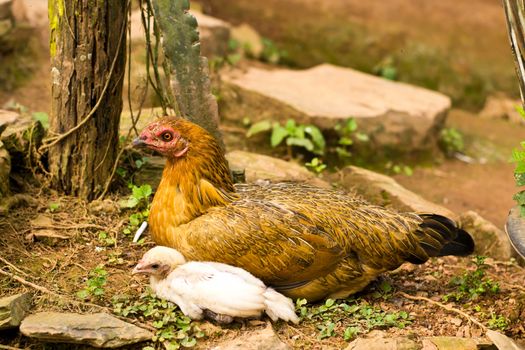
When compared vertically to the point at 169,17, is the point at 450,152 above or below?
below

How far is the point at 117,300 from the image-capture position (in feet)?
17.2

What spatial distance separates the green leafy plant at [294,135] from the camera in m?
8.24

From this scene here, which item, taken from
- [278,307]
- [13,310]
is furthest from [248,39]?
[13,310]

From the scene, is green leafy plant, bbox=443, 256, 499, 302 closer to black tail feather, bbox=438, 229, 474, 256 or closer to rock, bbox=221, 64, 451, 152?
black tail feather, bbox=438, 229, 474, 256

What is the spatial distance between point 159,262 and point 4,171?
168 centimetres

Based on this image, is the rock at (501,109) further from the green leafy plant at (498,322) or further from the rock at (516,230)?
the rock at (516,230)

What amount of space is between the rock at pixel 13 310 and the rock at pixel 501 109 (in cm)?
822

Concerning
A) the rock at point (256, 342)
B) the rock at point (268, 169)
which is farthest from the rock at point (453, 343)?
the rock at point (268, 169)

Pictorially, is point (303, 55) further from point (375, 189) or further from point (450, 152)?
point (375, 189)

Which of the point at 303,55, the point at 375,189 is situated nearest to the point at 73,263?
the point at 375,189

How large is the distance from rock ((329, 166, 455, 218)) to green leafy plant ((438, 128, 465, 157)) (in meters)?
2.32

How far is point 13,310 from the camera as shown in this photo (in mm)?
4883

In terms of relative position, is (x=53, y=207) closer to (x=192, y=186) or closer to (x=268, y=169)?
(x=192, y=186)

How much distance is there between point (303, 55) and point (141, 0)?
6.28m
